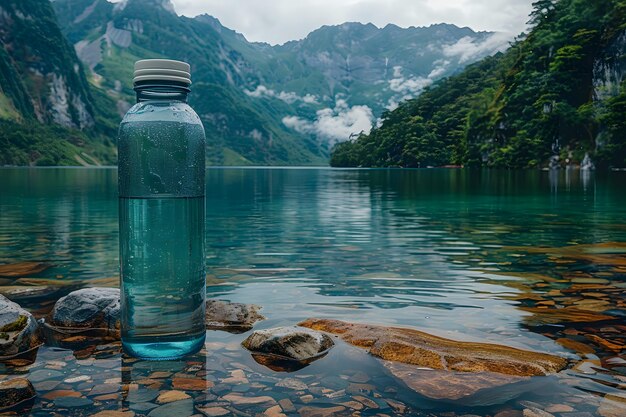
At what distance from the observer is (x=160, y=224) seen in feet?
18.9

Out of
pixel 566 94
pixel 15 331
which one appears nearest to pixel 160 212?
pixel 15 331

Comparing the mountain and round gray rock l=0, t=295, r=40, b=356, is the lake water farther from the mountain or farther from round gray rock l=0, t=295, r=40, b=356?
the mountain

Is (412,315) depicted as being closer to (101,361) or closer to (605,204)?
(101,361)

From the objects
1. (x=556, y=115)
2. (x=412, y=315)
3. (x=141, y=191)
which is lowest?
(x=412, y=315)

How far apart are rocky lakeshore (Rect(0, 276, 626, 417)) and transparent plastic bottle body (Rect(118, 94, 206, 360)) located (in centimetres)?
33

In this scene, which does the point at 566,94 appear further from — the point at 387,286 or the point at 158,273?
the point at 158,273

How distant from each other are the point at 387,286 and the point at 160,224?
20.7ft

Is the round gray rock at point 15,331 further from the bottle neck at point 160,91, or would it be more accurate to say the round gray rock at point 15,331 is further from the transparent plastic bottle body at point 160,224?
the bottle neck at point 160,91

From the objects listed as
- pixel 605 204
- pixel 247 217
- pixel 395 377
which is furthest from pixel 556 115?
pixel 395 377

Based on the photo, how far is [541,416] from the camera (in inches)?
181

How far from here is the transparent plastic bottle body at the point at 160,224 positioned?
18.6 feet

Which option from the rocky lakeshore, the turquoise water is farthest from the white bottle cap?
the rocky lakeshore

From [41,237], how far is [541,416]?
749 inches

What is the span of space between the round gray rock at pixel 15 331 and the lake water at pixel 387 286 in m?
0.30
